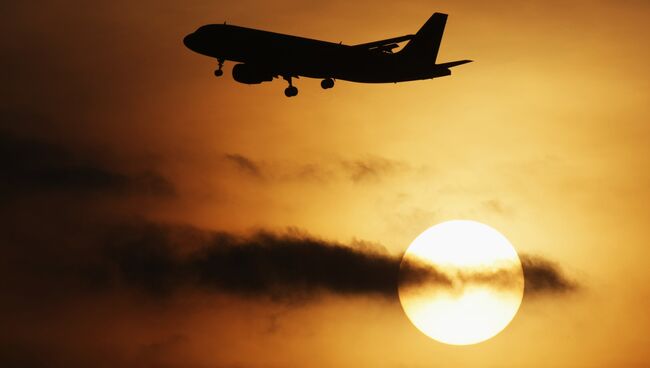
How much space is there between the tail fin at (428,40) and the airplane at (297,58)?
1403 cm

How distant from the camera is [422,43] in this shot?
13450 cm

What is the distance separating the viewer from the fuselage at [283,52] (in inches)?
4180

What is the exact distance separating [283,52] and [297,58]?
5.59 feet

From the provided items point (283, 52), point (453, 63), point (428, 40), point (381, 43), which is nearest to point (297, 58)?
point (283, 52)

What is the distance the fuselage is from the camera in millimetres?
106175

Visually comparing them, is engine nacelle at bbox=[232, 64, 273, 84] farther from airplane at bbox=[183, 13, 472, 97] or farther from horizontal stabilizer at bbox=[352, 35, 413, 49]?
horizontal stabilizer at bbox=[352, 35, 413, 49]

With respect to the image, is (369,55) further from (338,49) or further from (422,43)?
(422,43)

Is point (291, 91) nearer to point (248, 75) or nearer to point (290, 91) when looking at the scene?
point (290, 91)

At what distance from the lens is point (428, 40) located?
135 meters

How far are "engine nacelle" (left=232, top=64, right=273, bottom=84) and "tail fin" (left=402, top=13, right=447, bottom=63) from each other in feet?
110

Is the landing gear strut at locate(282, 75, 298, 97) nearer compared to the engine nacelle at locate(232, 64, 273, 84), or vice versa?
the engine nacelle at locate(232, 64, 273, 84)

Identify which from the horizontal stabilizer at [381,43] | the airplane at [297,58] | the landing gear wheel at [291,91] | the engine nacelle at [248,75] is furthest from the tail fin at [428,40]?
the engine nacelle at [248,75]

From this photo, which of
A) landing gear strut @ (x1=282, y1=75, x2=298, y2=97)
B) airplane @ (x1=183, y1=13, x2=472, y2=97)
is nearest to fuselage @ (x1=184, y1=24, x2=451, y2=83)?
airplane @ (x1=183, y1=13, x2=472, y2=97)

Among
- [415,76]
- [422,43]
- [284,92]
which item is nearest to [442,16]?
[422,43]
